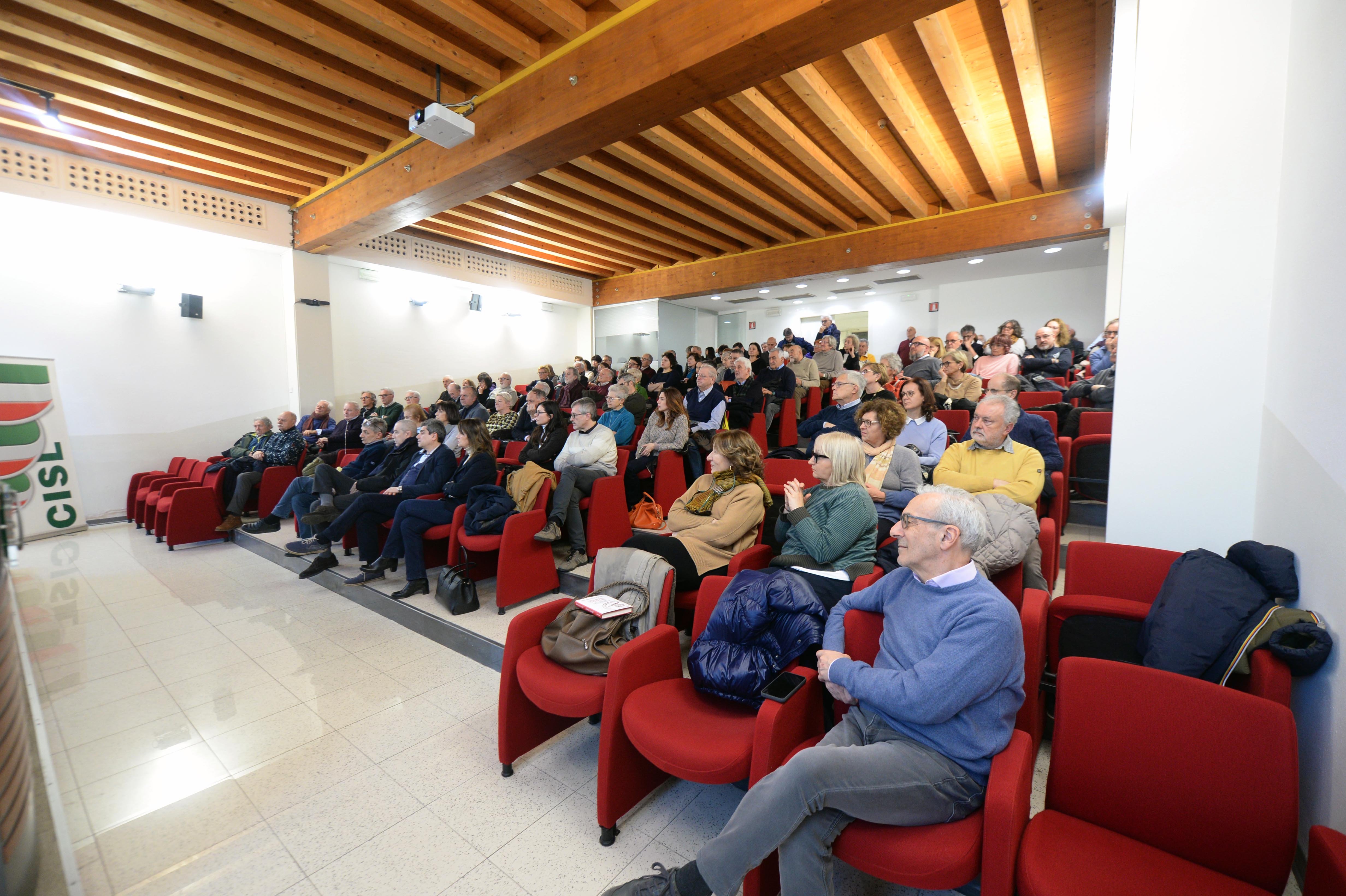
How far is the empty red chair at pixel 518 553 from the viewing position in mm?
3344

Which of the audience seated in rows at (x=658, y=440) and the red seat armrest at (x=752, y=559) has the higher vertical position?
the audience seated in rows at (x=658, y=440)

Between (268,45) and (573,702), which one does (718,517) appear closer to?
(573,702)

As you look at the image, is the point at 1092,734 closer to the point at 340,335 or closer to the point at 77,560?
the point at 77,560

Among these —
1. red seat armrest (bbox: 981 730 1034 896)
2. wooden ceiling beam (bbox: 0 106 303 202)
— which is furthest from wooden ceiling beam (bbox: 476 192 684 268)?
red seat armrest (bbox: 981 730 1034 896)

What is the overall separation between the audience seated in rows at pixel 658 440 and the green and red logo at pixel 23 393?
616 centimetres

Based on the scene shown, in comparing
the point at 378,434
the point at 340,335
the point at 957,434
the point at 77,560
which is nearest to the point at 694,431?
the point at 957,434

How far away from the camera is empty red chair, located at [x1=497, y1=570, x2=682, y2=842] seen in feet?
5.61

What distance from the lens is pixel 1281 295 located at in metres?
1.78

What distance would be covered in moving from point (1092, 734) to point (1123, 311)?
172 centimetres

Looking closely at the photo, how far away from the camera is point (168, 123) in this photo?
16.9 feet

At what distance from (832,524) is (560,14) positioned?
373 centimetres

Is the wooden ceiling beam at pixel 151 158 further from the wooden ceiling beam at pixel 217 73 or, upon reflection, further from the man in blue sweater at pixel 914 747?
the man in blue sweater at pixel 914 747

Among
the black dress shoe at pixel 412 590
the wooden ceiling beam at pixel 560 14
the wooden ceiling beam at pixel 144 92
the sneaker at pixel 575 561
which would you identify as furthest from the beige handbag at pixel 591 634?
the wooden ceiling beam at pixel 144 92

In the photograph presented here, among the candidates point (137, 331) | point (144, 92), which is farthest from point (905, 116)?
point (137, 331)
